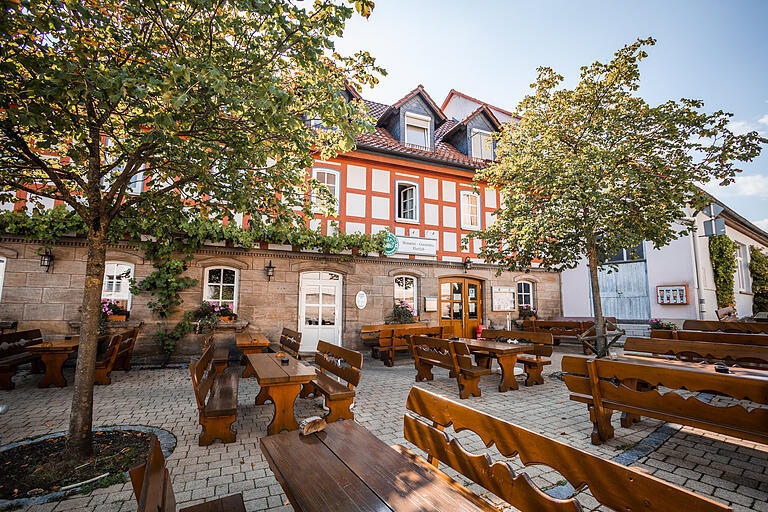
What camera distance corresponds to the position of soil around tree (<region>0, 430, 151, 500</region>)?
2986 mm

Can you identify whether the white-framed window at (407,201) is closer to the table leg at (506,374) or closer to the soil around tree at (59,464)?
the table leg at (506,374)

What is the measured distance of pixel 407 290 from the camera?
1163 centimetres

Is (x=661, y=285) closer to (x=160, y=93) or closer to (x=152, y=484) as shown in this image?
(x=160, y=93)

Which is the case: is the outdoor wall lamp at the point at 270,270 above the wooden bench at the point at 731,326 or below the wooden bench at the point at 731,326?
above

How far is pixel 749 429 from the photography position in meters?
2.79

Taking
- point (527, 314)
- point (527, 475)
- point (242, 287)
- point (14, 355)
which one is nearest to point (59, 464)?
point (527, 475)

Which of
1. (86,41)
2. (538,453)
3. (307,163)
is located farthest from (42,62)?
(538,453)

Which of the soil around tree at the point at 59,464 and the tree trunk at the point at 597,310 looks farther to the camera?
the tree trunk at the point at 597,310

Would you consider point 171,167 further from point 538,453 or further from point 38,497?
point 538,453

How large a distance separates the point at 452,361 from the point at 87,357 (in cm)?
480

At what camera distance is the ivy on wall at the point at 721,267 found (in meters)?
12.7

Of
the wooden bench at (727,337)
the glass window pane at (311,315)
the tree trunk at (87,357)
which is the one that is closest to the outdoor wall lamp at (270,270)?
the glass window pane at (311,315)

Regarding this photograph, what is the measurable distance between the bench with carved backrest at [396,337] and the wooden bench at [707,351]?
420 cm

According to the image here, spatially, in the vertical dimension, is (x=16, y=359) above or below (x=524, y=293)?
below
